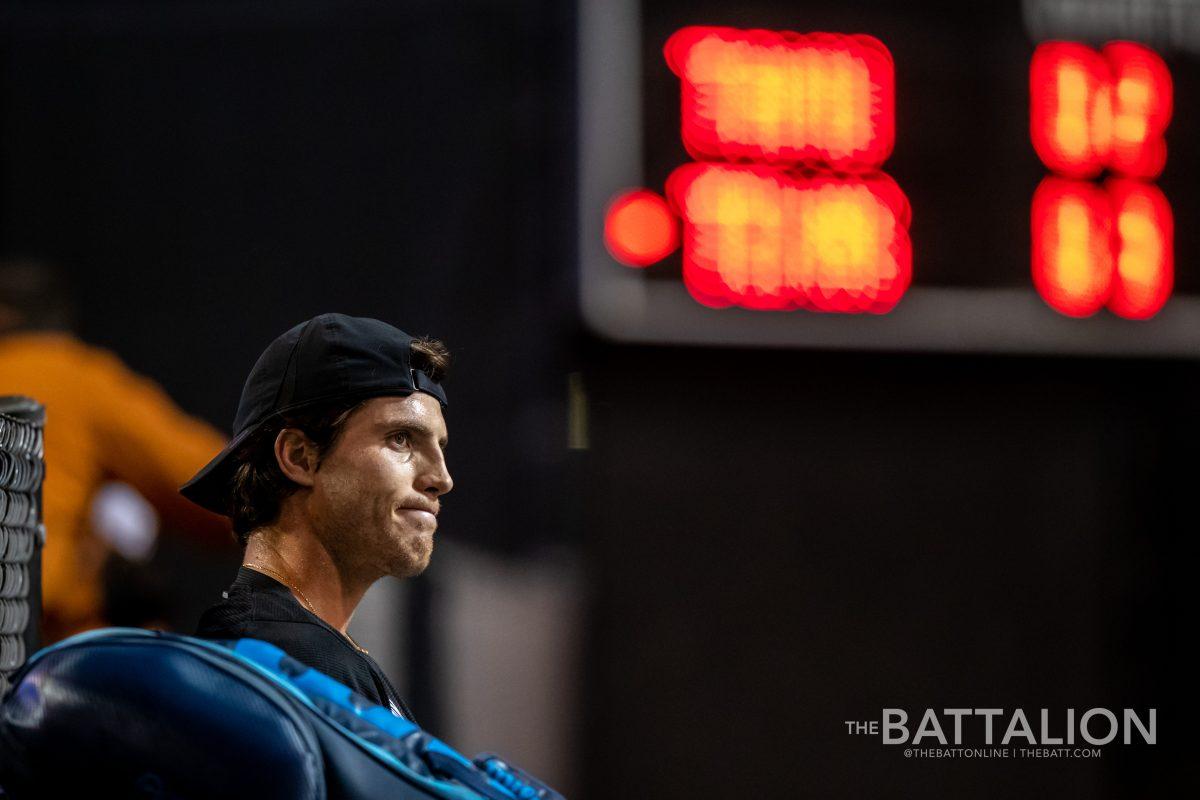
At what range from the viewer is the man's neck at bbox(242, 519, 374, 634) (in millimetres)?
1727

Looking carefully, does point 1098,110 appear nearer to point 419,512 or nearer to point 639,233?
point 639,233

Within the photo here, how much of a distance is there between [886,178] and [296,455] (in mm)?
2612

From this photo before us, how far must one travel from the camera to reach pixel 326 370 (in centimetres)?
170

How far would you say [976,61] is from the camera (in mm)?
4285

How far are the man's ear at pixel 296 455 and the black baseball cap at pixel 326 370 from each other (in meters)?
0.03

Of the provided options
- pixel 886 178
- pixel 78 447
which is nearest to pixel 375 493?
pixel 78 447

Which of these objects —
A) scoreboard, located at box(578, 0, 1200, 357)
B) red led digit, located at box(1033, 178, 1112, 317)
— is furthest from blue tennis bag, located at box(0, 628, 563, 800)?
red led digit, located at box(1033, 178, 1112, 317)

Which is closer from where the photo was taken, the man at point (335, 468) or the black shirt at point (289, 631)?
the black shirt at point (289, 631)

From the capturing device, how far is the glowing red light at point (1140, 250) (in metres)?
4.17

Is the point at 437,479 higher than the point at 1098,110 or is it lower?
lower

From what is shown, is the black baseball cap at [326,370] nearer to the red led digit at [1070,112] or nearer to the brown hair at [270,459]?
the brown hair at [270,459]

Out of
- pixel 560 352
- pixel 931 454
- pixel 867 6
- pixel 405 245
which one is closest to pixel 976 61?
pixel 867 6

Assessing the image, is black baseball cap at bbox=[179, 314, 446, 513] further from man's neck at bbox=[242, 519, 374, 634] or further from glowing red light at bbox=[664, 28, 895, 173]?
glowing red light at bbox=[664, 28, 895, 173]

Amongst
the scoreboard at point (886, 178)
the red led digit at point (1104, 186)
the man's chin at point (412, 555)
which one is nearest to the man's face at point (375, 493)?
the man's chin at point (412, 555)
